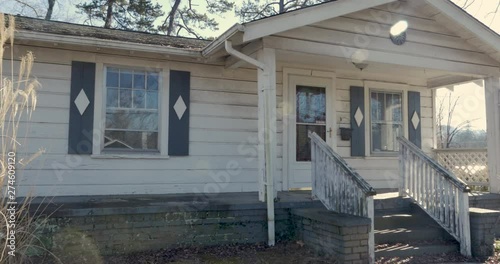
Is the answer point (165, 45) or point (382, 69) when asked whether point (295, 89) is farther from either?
point (165, 45)

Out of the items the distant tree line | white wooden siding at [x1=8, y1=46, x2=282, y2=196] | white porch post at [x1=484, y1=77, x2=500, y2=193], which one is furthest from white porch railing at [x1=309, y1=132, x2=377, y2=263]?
the distant tree line

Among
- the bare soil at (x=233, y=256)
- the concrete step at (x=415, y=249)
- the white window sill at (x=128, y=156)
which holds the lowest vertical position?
the bare soil at (x=233, y=256)

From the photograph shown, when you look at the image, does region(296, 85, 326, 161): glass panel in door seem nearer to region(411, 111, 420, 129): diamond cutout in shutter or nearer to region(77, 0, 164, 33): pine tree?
region(411, 111, 420, 129): diamond cutout in shutter

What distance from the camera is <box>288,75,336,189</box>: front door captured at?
757cm

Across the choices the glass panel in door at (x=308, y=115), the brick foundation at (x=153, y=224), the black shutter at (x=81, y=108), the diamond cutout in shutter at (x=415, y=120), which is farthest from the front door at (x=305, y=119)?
the black shutter at (x=81, y=108)

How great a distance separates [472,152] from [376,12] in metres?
3.79

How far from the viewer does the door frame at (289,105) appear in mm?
7478

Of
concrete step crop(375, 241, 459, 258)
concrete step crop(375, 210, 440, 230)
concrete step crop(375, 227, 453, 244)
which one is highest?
concrete step crop(375, 210, 440, 230)

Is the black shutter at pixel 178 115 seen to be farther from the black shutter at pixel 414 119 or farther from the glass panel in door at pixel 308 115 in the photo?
the black shutter at pixel 414 119

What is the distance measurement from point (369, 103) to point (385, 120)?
0.53m

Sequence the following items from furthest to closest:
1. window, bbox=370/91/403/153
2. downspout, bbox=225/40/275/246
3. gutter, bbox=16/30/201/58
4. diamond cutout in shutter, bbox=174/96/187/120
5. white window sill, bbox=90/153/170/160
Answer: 1. window, bbox=370/91/403/153
2. diamond cutout in shutter, bbox=174/96/187/120
3. white window sill, bbox=90/153/170/160
4. gutter, bbox=16/30/201/58
5. downspout, bbox=225/40/275/246

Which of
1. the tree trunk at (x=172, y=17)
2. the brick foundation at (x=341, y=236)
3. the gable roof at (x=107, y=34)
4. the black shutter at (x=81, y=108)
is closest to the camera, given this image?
the brick foundation at (x=341, y=236)

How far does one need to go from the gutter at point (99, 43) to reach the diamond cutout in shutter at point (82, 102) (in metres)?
0.78

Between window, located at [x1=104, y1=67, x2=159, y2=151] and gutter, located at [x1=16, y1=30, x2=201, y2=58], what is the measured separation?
0.58 metres
